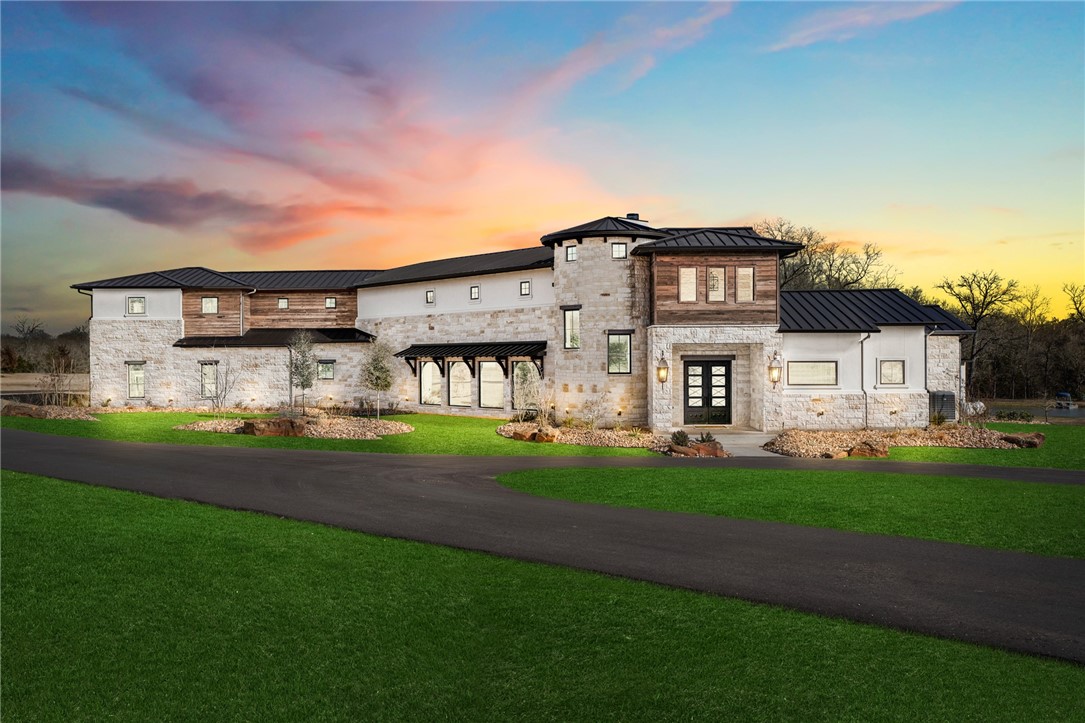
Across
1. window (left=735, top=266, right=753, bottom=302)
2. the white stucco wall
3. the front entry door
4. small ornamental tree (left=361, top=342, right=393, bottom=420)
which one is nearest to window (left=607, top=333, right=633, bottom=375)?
the front entry door

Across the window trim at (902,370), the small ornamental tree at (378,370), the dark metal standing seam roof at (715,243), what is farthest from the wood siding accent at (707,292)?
the small ornamental tree at (378,370)

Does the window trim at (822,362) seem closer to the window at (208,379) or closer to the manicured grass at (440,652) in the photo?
the manicured grass at (440,652)

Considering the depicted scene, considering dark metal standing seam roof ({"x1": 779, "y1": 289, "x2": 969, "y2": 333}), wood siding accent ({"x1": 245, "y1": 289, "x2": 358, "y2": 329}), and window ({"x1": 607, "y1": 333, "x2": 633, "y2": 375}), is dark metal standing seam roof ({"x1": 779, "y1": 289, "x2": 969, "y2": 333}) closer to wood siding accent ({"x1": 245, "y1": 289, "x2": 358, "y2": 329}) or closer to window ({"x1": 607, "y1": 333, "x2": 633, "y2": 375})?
window ({"x1": 607, "y1": 333, "x2": 633, "y2": 375})

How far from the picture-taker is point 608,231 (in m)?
25.0

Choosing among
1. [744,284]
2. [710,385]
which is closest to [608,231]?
[744,284]

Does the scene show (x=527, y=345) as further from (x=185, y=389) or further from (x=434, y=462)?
(x=185, y=389)

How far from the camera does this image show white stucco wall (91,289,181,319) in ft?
113

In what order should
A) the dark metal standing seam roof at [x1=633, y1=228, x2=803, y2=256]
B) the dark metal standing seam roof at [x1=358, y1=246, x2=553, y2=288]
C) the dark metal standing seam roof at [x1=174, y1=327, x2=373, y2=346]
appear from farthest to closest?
1. the dark metal standing seam roof at [x1=174, y1=327, x2=373, y2=346]
2. the dark metal standing seam roof at [x1=358, y1=246, x2=553, y2=288]
3. the dark metal standing seam roof at [x1=633, y1=228, x2=803, y2=256]

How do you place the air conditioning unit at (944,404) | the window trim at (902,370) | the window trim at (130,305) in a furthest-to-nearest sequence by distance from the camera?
the window trim at (130,305), the air conditioning unit at (944,404), the window trim at (902,370)

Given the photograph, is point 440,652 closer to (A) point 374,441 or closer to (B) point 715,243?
(A) point 374,441

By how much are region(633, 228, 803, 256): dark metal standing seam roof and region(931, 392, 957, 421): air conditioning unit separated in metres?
7.80

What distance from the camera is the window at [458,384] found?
31438 mm

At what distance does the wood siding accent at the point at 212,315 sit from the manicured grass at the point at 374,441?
8.11 meters

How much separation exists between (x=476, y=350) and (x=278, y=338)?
38.2 ft
